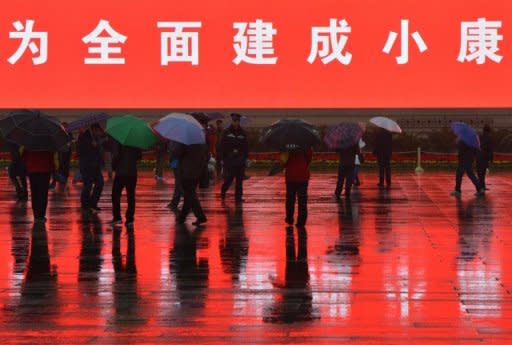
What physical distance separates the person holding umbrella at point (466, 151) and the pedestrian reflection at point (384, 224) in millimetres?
1621

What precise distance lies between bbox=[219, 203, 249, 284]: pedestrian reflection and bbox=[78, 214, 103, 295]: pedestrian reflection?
50.6 inches

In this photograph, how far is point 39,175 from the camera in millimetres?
19953

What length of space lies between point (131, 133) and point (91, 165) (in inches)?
127

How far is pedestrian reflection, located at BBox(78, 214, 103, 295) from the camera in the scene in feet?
40.7

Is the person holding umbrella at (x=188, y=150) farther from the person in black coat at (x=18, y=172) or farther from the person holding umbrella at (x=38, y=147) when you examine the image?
the person in black coat at (x=18, y=172)

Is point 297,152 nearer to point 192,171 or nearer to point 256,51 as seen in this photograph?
point 192,171

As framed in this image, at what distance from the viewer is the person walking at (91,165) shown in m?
22.0

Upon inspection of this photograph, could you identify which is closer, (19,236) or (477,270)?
(477,270)

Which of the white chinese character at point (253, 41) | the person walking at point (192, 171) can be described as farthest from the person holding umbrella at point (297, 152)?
the white chinese character at point (253, 41)

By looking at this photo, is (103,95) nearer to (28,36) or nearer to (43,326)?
(28,36)

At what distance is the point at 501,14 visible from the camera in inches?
1828

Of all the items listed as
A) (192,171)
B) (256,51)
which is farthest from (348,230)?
(256,51)

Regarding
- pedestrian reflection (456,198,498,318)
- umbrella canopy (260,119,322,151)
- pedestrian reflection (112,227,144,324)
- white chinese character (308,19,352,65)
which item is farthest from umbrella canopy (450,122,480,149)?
white chinese character (308,19,352,65)

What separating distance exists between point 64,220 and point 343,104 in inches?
1084
